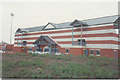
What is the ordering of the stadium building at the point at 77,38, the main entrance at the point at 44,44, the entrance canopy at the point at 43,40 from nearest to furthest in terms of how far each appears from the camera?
the stadium building at the point at 77,38, the entrance canopy at the point at 43,40, the main entrance at the point at 44,44

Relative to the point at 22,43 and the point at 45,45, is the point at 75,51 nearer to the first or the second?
the point at 45,45

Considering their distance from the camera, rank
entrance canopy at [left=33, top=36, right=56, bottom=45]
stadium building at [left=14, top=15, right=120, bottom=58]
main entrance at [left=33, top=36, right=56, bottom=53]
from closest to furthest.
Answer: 1. stadium building at [left=14, top=15, right=120, bottom=58]
2. entrance canopy at [left=33, top=36, right=56, bottom=45]
3. main entrance at [left=33, top=36, right=56, bottom=53]

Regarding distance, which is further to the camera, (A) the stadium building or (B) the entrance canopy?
(B) the entrance canopy

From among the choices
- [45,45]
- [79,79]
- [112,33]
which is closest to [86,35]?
[112,33]

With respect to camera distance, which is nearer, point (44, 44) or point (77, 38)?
point (77, 38)

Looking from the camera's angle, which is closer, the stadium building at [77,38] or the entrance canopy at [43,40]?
the stadium building at [77,38]

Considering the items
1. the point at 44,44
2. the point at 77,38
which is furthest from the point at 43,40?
the point at 77,38

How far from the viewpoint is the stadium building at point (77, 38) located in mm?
15353

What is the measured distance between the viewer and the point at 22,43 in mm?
21875

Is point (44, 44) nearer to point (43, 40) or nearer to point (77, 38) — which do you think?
point (43, 40)

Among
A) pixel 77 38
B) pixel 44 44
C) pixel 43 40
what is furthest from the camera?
pixel 44 44

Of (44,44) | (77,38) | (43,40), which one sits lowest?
(44,44)

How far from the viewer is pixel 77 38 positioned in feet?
59.0

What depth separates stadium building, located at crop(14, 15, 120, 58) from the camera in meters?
15.4
